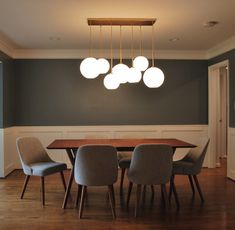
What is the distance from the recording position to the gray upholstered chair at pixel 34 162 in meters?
3.71

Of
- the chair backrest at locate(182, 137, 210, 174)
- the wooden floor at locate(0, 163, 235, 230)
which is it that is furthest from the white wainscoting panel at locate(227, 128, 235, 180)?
the chair backrest at locate(182, 137, 210, 174)

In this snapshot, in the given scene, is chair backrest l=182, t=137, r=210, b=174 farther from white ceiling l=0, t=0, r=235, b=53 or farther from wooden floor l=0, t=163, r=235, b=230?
white ceiling l=0, t=0, r=235, b=53

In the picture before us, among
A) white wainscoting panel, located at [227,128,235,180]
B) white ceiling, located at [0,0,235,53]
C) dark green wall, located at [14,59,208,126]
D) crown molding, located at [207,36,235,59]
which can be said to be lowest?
white wainscoting panel, located at [227,128,235,180]

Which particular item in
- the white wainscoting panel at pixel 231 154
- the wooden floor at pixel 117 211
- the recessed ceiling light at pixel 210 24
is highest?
the recessed ceiling light at pixel 210 24

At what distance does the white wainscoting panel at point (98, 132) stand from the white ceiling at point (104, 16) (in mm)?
1581

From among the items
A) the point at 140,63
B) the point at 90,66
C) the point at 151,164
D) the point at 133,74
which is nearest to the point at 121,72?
the point at 133,74

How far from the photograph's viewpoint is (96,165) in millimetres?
3162

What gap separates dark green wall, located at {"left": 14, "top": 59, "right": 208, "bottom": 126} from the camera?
19.0 feet

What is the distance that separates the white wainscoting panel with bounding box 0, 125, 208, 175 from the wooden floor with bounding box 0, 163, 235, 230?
1.36 meters

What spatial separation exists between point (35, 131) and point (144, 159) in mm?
3185

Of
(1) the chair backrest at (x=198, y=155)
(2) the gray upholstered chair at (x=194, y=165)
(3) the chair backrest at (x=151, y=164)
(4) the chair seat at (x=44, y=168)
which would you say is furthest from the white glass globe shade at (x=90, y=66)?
(1) the chair backrest at (x=198, y=155)

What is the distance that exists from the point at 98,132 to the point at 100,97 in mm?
682

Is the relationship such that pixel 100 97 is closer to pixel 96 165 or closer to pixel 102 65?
pixel 102 65

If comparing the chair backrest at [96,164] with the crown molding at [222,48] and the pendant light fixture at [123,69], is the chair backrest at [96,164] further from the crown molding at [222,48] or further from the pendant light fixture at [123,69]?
the crown molding at [222,48]
